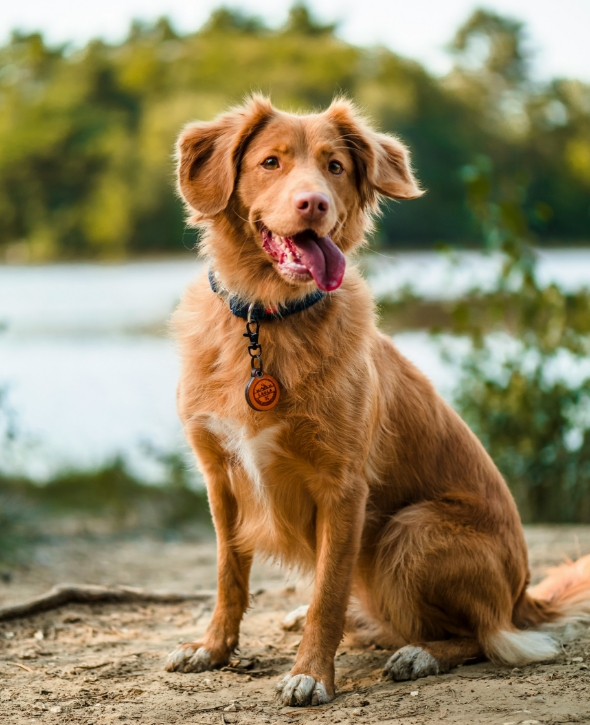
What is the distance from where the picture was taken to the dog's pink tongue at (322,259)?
2.99 metres

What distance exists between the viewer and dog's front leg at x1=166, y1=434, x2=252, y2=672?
335 cm

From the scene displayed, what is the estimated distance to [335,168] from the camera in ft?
10.7

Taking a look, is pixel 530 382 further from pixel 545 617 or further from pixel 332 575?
pixel 332 575

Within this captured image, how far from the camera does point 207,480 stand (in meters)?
3.45

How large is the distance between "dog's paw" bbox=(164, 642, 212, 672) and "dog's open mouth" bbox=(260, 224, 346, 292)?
1.61m

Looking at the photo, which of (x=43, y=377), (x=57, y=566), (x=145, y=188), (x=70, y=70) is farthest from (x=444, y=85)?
(x=57, y=566)

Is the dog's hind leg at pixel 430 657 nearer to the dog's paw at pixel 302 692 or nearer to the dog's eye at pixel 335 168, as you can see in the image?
the dog's paw at pixel 302 692

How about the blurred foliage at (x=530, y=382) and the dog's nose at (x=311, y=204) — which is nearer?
the dog's nose at (x=311, y=204)

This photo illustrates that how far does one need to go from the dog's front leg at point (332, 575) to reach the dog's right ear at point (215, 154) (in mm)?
1264

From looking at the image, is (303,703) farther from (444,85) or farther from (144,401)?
(444,85)

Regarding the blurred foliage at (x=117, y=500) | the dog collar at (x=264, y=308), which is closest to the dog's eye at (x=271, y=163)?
the dog collar at (x=264, y=308)

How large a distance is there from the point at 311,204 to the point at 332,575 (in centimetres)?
142

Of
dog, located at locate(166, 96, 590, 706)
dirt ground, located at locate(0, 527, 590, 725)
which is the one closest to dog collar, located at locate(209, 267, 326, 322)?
dog, located at locate(166, 96, 590, 706)

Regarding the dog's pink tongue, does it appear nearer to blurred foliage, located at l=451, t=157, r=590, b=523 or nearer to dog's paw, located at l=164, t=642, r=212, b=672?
dog's paw, located at l=164, t=642, r=212, b=672
